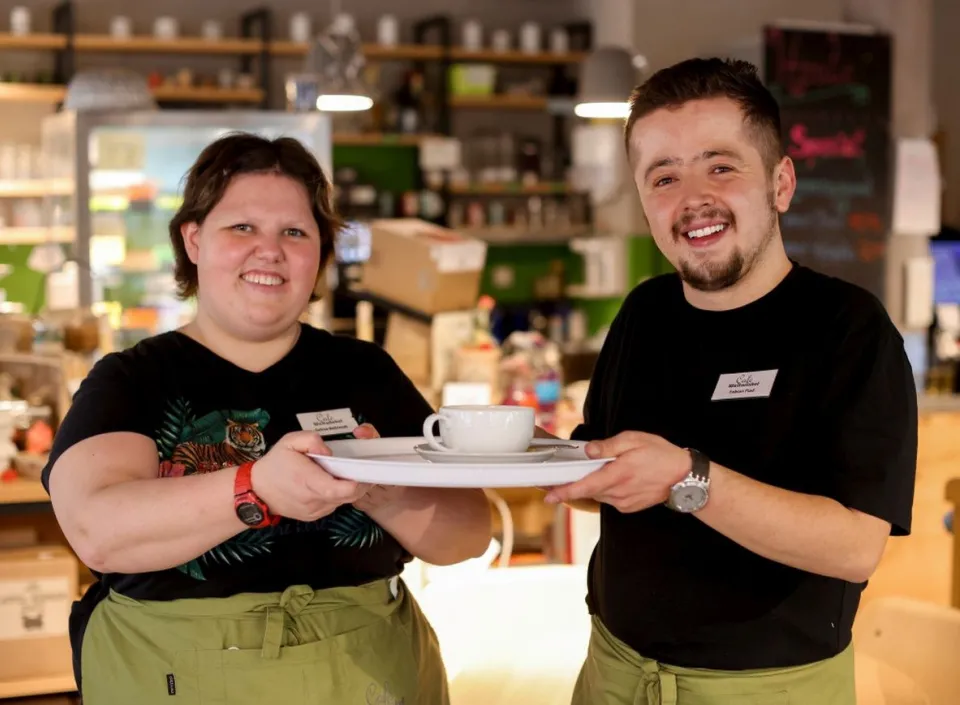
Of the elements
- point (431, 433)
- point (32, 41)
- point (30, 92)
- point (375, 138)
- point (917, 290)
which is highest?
point (32, 41)

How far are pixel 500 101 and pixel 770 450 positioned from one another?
746 cm

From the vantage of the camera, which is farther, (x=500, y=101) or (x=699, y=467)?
(x=500, y=101)

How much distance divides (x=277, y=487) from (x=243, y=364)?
40 centimetres

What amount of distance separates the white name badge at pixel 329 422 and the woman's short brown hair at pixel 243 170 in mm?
242

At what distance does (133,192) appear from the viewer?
19.1ft

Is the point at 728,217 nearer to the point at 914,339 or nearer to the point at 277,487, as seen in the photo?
the point at 277,487

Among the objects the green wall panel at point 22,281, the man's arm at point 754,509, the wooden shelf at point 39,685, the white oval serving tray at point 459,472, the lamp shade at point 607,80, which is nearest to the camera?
the white oval serving tray at point 459,472

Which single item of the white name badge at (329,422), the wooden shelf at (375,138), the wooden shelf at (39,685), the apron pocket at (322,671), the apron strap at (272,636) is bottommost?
the wooden shelf at (39,685)

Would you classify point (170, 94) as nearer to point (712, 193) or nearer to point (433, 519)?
point (433, 519)

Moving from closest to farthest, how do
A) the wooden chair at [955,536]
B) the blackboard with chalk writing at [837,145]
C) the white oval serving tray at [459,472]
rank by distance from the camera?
the white oval serving tray at [459,472] < the wooden chair at [955,536] < the blackboard with chalk writing at [837,145]

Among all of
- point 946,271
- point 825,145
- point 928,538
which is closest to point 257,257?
point 928,538

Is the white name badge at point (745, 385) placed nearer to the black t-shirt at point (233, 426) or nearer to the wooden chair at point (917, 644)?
the black t-shirt at point (233, 426)

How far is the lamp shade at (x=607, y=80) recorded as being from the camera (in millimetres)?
5141

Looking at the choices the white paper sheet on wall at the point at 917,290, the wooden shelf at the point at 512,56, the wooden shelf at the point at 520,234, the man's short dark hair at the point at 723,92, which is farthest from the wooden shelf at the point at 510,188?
the man's short dark hair at the point at 723,92
